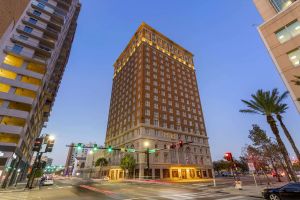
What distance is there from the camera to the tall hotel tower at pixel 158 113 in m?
56.8

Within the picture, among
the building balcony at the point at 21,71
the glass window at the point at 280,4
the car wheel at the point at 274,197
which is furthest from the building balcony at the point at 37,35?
the car wheel at the point at 274,197

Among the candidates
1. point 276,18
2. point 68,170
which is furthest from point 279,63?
point 68,170

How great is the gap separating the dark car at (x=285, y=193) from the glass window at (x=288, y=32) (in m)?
15.4

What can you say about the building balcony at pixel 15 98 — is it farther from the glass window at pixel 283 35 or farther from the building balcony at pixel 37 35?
the glass window at pixel 283 35

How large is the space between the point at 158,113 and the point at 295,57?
4697 cm

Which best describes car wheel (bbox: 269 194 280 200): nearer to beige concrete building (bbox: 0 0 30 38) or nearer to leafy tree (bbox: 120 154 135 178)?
beige concrete building (bbox: 0 0 30 38)

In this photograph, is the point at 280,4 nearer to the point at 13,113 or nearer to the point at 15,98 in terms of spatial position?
the point at 15,98

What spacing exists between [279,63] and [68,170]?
681 ft

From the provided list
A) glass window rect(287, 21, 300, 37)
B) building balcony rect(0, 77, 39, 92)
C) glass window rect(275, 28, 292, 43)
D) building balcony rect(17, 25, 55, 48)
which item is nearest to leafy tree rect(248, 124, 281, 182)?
glass window rect(275, 28, 292, 43)

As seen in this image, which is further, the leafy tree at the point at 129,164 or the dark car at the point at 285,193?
the leafy tree at the point at 129,164

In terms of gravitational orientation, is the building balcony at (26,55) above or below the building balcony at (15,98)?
above

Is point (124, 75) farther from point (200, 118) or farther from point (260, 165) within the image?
point (260, 165)

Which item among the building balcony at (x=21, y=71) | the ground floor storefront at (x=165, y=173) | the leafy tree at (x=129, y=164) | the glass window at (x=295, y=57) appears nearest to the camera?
the glass window at (x=295, y=57)

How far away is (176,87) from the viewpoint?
74062mm
